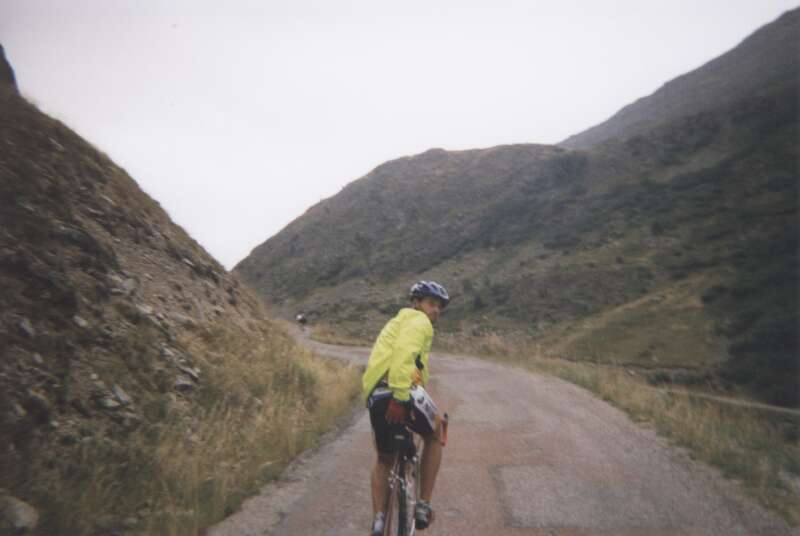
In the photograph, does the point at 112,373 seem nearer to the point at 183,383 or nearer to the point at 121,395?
the point at 121,395

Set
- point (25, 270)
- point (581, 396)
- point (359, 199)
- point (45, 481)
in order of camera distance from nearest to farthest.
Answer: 1. point (45, 481)
2. point (25, 270)
3. point (581, 396)
4. point (359, 199)

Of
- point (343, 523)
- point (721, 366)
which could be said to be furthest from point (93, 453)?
point (721, 366)

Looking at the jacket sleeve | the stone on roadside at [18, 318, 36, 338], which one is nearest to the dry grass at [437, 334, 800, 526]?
the jacket sleeve

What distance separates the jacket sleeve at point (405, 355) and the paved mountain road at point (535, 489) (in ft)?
5.62

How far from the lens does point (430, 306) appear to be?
420 centimetres

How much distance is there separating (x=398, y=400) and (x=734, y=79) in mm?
87602

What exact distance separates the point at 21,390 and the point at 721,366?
26.1 metres

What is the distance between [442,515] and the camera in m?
4.54

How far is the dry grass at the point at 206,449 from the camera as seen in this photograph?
3867 millimetres

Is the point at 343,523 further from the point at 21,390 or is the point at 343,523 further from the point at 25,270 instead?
the point at 25,270

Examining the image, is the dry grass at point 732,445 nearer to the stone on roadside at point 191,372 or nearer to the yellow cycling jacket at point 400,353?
the yellow cycling jacket at point 400,353

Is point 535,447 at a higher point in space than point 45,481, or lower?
lower

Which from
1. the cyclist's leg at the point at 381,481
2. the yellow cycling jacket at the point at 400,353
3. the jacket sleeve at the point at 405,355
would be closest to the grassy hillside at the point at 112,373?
the cyclist's leg at the point at 381,481

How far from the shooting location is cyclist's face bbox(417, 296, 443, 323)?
4184 millimetres
